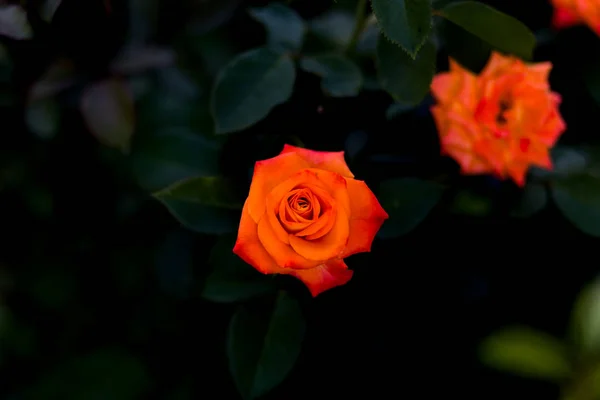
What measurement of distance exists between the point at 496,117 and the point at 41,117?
2.24 ft

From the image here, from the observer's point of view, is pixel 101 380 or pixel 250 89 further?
pixel 101 380

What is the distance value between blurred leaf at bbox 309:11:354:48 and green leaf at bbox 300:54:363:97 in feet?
0.52

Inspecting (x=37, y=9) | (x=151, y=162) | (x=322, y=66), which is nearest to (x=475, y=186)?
(x=322, y=66)

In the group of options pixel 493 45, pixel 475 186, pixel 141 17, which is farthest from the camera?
pixel 141 17

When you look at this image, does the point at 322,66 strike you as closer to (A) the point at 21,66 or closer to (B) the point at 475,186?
(B) the point at 475,186

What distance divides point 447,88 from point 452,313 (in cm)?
37

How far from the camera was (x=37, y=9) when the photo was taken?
80 cm

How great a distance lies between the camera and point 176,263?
Result: 0.94m

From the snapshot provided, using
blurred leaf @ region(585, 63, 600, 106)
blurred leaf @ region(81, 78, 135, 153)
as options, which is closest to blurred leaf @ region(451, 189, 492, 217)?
blurred leaf @ region(585, 63, 600, 106)

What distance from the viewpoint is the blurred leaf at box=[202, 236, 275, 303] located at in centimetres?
73

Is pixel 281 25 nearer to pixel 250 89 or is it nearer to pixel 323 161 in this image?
pixel 250 89

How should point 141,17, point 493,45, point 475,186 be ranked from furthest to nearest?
point 141,17, point 475,186, point 493,45

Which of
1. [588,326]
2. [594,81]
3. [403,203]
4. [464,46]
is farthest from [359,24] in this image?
[588,326]

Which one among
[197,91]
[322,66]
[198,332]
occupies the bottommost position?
[198,332]
